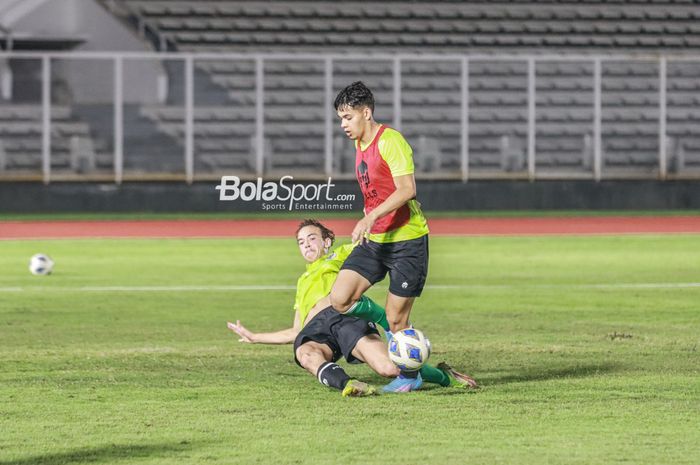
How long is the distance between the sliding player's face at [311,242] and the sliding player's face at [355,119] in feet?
2.50

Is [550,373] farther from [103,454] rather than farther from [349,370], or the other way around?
[103,454]

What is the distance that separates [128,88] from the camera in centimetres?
2942

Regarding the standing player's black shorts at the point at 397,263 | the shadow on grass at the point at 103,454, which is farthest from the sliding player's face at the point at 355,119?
the shadow on grass at the point at 103,454

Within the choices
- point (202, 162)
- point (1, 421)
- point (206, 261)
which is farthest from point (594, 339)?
point (202, 162)

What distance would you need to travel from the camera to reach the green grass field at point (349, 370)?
627 centimetres

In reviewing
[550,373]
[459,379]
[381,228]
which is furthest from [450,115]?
[459,379]

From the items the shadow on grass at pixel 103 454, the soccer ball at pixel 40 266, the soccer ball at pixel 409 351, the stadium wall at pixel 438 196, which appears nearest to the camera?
the shadow on grass at pixel 103 454

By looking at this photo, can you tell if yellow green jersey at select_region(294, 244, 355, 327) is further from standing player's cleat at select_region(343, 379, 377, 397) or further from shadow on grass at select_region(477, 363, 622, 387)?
shadow on grass at select_region(477, 363, 622, 387)

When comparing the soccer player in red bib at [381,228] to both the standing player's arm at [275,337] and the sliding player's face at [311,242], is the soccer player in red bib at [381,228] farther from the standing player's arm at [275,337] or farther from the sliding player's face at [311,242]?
the standing player's arm at [275,337]

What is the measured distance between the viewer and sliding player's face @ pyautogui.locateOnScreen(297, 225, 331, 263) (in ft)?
27.9

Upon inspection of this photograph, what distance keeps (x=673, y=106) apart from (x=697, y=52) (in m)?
7.23

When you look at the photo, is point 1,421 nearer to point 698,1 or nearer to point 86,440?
point 86,440

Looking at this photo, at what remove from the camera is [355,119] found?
7957mm

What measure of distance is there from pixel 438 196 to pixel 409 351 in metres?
22.0
